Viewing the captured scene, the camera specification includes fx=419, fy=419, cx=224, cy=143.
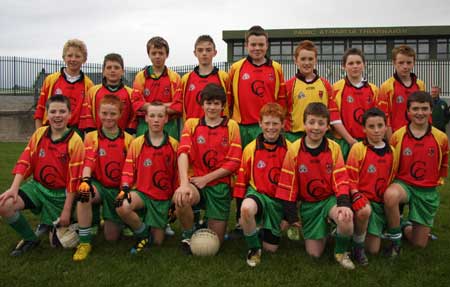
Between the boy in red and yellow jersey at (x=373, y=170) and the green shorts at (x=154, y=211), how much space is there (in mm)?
1693

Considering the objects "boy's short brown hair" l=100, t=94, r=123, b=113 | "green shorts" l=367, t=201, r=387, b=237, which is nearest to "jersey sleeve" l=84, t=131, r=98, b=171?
"boy's short brown hair" l=100, t=94, r=123, b=113

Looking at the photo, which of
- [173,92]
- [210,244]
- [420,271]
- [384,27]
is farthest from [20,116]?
[384,27]

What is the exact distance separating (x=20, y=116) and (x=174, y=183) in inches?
573

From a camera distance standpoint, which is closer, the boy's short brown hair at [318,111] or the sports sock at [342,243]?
the sports sock at [342,243]

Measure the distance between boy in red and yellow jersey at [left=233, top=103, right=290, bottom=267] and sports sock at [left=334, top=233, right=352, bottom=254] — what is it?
1.71 ft

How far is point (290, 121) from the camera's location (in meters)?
4.40

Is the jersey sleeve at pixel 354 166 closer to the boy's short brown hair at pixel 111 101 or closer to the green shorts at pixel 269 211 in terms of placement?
the green shorts at pixel 269 211

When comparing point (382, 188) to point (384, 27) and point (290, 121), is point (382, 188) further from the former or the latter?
point (384, 27)

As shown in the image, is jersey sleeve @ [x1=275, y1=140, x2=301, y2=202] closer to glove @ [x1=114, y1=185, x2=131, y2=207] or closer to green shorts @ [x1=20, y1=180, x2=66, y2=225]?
glove @ [x1=114, y1=185, x2=131, y2=207]

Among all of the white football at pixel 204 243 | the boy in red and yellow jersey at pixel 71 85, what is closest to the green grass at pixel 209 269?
the white football at pixel 204 243

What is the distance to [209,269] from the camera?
10.8ft

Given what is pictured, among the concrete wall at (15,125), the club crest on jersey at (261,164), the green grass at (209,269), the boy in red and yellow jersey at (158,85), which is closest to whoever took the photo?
the green grass at (209,269)

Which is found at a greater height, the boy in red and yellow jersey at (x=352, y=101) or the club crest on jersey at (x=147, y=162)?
the boy in red and yellow jersey at (x=352, y=101)

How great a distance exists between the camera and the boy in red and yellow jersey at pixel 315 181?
3477 mm
